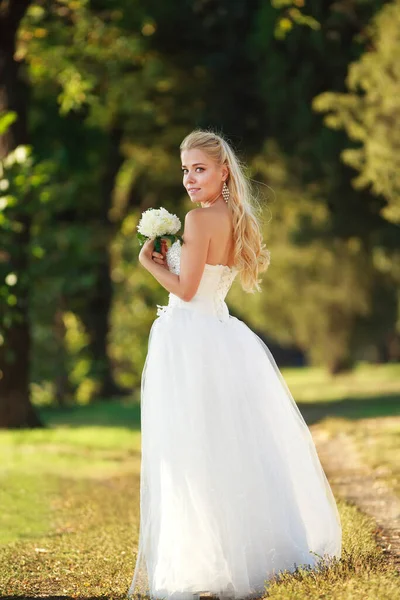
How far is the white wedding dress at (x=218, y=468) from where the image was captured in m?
5.35

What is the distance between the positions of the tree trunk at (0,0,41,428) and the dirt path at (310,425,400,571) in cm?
495

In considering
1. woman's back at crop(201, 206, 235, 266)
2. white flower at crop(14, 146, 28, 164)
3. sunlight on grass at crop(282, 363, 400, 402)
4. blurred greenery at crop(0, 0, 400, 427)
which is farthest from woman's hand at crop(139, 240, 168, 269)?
sunlight on grass at crop(282, 363, 400, 402)

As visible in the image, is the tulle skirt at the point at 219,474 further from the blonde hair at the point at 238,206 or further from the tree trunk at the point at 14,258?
the tree trunk at the point at 14,258

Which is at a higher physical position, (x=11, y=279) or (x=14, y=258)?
(x=14, y=258)

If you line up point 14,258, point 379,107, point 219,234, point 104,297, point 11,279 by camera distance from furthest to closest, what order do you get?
point 104,297 < point 379,107 < point 14,258 < point 11,279 < point 219,234

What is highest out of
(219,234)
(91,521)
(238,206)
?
(238,206)

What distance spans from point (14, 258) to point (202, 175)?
1020cm

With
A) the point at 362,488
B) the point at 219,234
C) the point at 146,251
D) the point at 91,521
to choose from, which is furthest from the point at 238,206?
the point at 362,488

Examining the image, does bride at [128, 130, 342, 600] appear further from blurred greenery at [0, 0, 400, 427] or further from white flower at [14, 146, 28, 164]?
white flower at [14, 146, 28, 164]

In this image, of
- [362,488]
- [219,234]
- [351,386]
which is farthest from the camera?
[351,386]

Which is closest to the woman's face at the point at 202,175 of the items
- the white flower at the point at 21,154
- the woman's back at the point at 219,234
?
the woman's back at the point at 219,234

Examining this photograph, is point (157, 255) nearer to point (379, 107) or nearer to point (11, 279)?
point (11, 279)

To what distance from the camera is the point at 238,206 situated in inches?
226

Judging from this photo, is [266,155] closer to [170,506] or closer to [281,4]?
[281,4]
